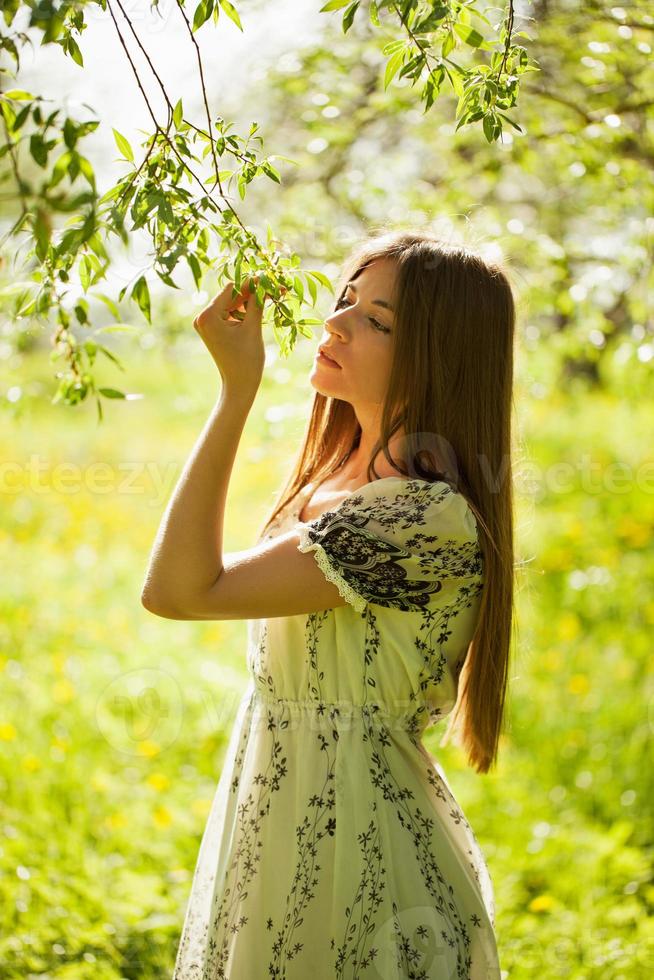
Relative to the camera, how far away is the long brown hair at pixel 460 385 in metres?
1.42

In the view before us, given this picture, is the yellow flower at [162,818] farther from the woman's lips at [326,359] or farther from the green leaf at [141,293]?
the green leaf at [141,293]

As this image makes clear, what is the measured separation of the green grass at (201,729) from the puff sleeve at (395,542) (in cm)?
43

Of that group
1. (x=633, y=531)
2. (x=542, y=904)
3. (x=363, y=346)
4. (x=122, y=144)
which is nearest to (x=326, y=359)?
(x=363, y=346)

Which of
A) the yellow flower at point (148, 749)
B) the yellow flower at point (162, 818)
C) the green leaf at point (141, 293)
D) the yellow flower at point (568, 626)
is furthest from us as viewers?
the yellow flower at point (568, 626)

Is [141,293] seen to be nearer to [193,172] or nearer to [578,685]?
[193,172]

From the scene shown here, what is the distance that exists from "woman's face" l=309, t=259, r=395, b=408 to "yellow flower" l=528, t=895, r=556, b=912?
1714 mm

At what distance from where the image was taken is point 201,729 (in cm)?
352

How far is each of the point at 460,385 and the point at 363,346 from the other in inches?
6.6

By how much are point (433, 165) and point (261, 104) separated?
2.57 ft

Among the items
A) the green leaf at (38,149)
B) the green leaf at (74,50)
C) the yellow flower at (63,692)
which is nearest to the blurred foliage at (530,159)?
the green leaf at (74,50)

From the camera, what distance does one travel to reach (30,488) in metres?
5.84

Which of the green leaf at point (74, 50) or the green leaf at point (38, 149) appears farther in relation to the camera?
the green leaf at point (74, 50)

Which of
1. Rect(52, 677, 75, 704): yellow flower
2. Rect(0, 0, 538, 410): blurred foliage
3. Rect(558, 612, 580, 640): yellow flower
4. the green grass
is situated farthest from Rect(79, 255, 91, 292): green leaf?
Rect(558, 612, 580, 640): yellow flower

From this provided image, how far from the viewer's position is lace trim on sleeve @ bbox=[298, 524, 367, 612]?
130cm
